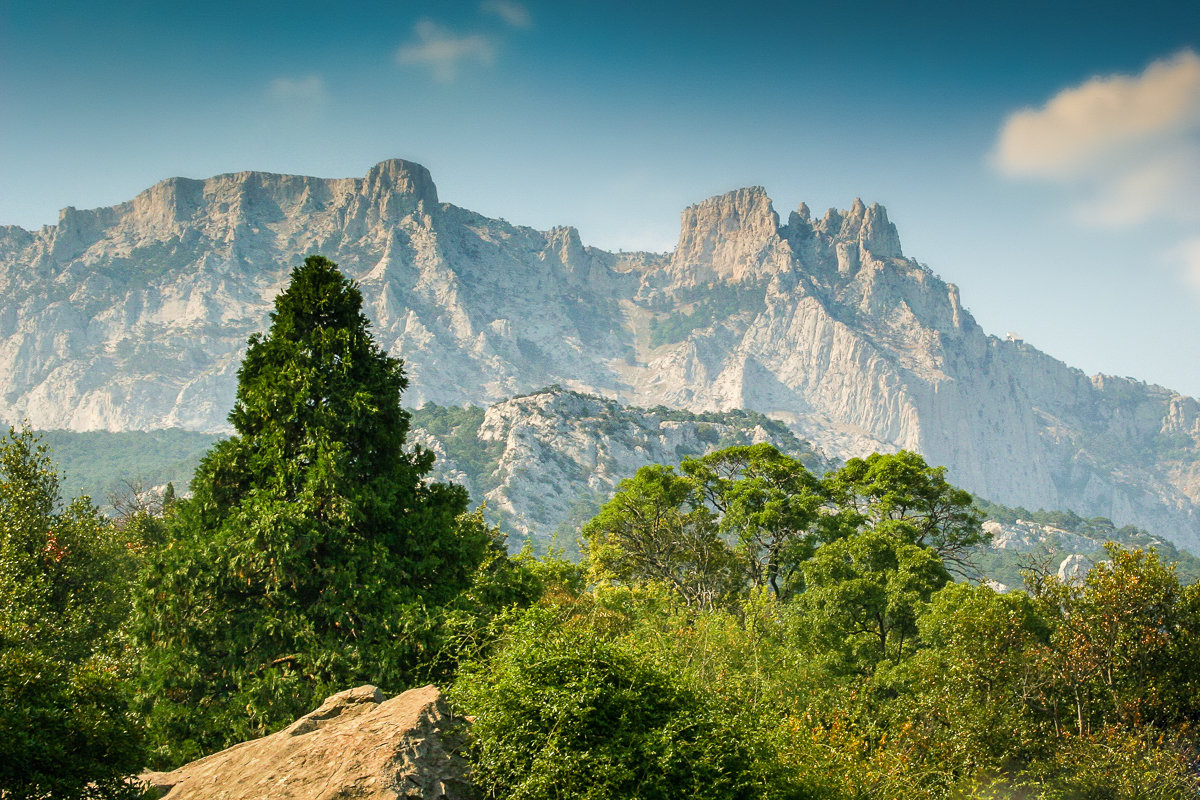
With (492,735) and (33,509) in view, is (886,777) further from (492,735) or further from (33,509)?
(33,509)

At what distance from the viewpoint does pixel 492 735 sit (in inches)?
438

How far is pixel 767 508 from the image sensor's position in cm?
4134

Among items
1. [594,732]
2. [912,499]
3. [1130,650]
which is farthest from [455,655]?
[912,499]

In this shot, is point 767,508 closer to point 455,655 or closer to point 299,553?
point 299,553

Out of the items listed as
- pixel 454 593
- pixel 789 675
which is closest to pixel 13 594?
pixel 454 593

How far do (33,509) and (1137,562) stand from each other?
32.7m

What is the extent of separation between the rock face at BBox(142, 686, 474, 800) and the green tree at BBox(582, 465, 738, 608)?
29.1 metres

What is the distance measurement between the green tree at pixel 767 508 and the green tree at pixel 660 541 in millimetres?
1149

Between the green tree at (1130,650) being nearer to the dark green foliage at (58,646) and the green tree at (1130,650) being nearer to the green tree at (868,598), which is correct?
the green tree at (868,598)

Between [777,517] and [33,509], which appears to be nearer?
[33,509]

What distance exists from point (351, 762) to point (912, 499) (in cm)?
3467

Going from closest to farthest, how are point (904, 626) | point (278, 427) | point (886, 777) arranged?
point (886, 777) < point (278, 427) < point (904, 626)

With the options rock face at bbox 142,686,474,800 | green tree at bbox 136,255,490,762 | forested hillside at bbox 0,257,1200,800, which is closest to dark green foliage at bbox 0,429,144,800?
forested hillside at bbox 0,257,1200,800

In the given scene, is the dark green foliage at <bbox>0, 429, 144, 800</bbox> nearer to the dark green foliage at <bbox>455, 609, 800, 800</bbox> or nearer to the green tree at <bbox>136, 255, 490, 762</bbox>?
the green tree at <bbox>136, 255, 490, 762</bbox>
